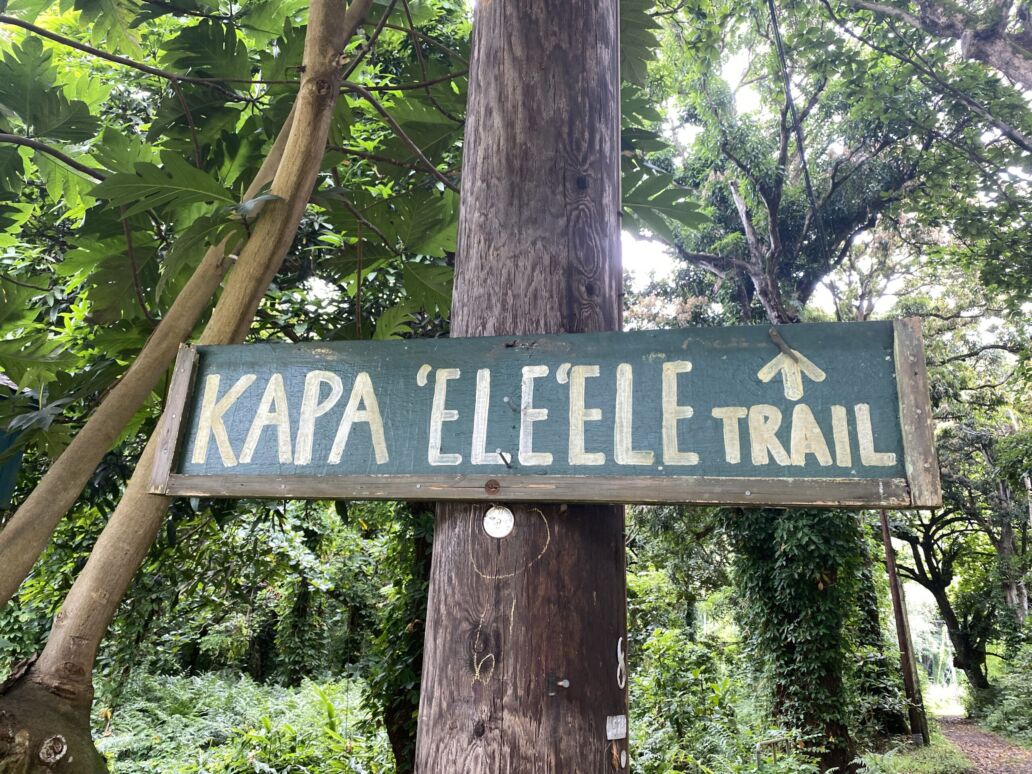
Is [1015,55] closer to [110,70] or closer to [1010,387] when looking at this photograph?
[110,70]

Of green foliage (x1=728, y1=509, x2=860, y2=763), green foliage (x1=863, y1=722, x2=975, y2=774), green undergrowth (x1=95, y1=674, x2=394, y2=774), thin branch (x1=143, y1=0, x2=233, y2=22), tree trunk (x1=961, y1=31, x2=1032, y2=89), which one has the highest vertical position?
tree trunk (x1=961, y1=31, x2=1032, y2=89)

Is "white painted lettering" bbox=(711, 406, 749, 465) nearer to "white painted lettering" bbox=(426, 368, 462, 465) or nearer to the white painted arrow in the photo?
the white painted arrow

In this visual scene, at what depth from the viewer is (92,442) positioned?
134cm

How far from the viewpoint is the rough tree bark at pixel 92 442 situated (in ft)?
3.97

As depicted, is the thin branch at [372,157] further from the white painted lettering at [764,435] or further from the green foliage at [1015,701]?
the green foliage at [1015,701]

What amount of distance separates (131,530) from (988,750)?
17770mm

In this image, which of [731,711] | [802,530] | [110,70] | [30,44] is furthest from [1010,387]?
[30,44]

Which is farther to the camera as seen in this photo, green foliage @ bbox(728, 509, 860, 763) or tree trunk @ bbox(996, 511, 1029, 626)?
tree trunk @ bbox(996, 511, 1029, 626)

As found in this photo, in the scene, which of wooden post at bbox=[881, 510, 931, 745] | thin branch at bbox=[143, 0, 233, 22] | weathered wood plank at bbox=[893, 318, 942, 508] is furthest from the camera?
wooden post at bbox=[881, 510, 931, 745]

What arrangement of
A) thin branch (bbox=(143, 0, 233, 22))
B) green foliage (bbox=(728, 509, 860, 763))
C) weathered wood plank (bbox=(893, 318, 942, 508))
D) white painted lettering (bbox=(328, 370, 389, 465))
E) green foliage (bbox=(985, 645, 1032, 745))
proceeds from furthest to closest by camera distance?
1. green foliage (bbox=(985, 645, 1032, 745))
2. green foliage (bbox=(728, 509, 860, 763))
3. thin branch (bbox=(143, 0, 233, 22))
4. white painted lettering (bbox=(328, 370, 389, 465))
5. weathered wood plank (bbox=(893, 318, 942, 508))

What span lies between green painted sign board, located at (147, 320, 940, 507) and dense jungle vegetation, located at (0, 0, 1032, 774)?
0.47 ft

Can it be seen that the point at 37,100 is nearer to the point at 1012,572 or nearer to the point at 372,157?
the point at 372,157

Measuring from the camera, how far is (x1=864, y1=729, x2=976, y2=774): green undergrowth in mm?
9292

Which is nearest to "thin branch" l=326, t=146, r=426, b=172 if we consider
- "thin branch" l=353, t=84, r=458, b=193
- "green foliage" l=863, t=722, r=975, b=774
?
"thin branch" l=353, t=84, r=458, b=193
